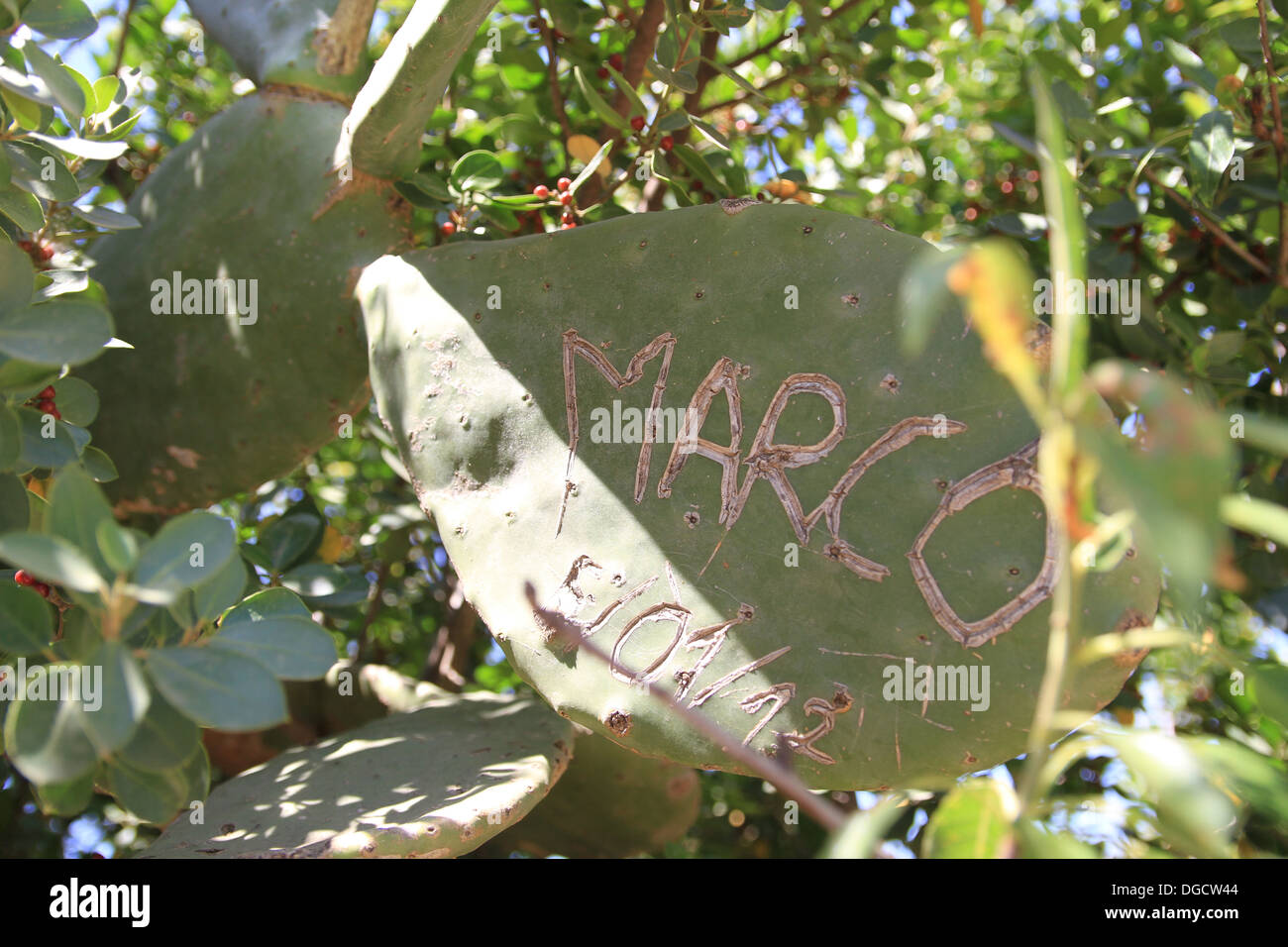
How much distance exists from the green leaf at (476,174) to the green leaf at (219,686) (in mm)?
831

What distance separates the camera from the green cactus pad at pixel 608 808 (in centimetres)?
159

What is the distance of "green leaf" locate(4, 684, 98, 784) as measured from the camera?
0.68 metres

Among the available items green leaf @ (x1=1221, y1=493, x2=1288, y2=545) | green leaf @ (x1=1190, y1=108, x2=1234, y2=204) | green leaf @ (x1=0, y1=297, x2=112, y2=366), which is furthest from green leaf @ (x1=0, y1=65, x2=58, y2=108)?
green leaf @ (x1=1190, y1=108, x2=1234, y2=204)

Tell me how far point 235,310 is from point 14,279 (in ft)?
1.82

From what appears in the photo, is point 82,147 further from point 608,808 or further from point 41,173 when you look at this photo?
point 608,808

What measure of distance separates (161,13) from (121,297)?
41.1 inches

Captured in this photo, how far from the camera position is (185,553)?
706mm

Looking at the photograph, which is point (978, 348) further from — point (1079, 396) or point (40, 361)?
point (40, 361)

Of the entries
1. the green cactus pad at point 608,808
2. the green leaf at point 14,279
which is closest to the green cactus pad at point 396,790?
the green cactus pad at point 608,808

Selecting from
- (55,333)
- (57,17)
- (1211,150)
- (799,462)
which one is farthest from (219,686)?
(1211,150)

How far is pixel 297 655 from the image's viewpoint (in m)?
0.75

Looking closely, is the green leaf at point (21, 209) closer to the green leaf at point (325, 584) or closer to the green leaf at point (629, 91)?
the green leaf at point (325, 584)

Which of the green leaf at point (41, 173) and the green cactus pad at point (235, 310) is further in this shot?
the green cactus pad at point (235, 310)

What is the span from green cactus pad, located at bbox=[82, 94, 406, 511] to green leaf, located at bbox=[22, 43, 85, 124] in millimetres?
415
